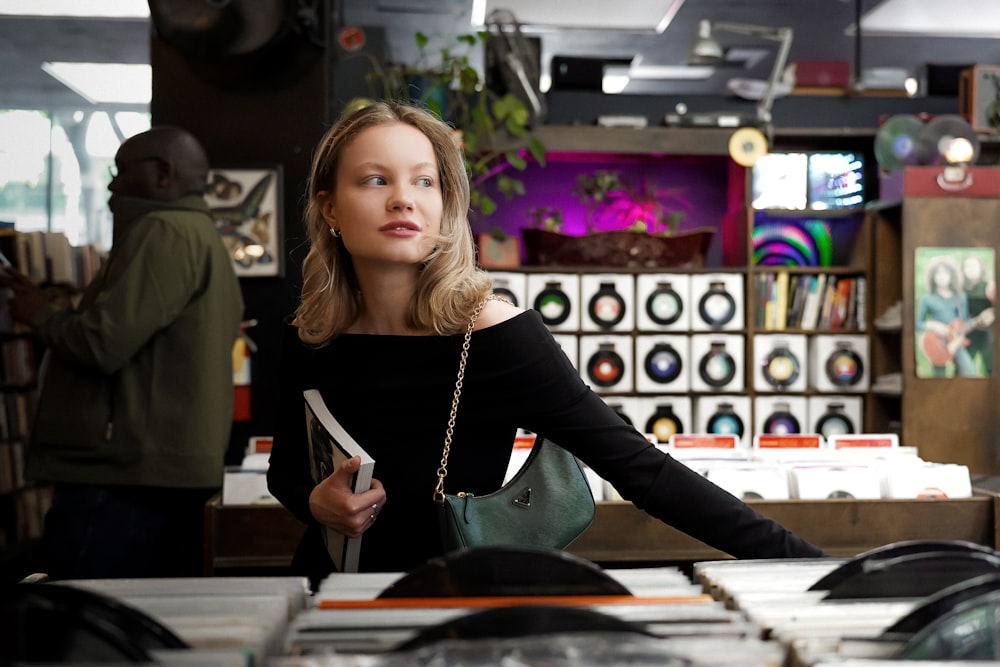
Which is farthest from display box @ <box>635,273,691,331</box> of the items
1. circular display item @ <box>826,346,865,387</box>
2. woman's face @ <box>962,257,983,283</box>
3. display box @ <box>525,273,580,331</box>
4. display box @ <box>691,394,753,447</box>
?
woman's face @ <box>962,257,983,283</box>

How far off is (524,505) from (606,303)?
4253 millimetres

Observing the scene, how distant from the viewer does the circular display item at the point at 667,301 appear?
5.58 metres

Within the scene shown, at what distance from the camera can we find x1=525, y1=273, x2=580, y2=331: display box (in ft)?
18.3

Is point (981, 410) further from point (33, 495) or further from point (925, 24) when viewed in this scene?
point (33, 495)

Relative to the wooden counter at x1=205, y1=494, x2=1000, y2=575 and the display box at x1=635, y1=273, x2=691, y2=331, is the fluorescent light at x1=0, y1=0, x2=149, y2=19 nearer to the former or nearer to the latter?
the display box at x1=635, y1=273, x2=691, y2=331

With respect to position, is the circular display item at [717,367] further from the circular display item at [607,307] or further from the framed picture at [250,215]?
the framed picture at [250,215]

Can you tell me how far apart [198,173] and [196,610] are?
2.00 m

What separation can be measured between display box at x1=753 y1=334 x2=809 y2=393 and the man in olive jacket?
151 inches

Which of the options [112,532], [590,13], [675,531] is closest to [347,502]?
[675,531]

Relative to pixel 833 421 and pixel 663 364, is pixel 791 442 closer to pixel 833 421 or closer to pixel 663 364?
pixel 663 364

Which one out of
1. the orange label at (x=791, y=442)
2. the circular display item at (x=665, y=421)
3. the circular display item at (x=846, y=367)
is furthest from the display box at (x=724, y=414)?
the orange label at (x=791, y=442)

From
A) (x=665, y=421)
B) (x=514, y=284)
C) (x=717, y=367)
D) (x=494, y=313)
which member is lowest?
(x=665, y=421)

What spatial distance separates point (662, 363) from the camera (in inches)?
222

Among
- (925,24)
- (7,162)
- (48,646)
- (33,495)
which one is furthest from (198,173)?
(7,162)
